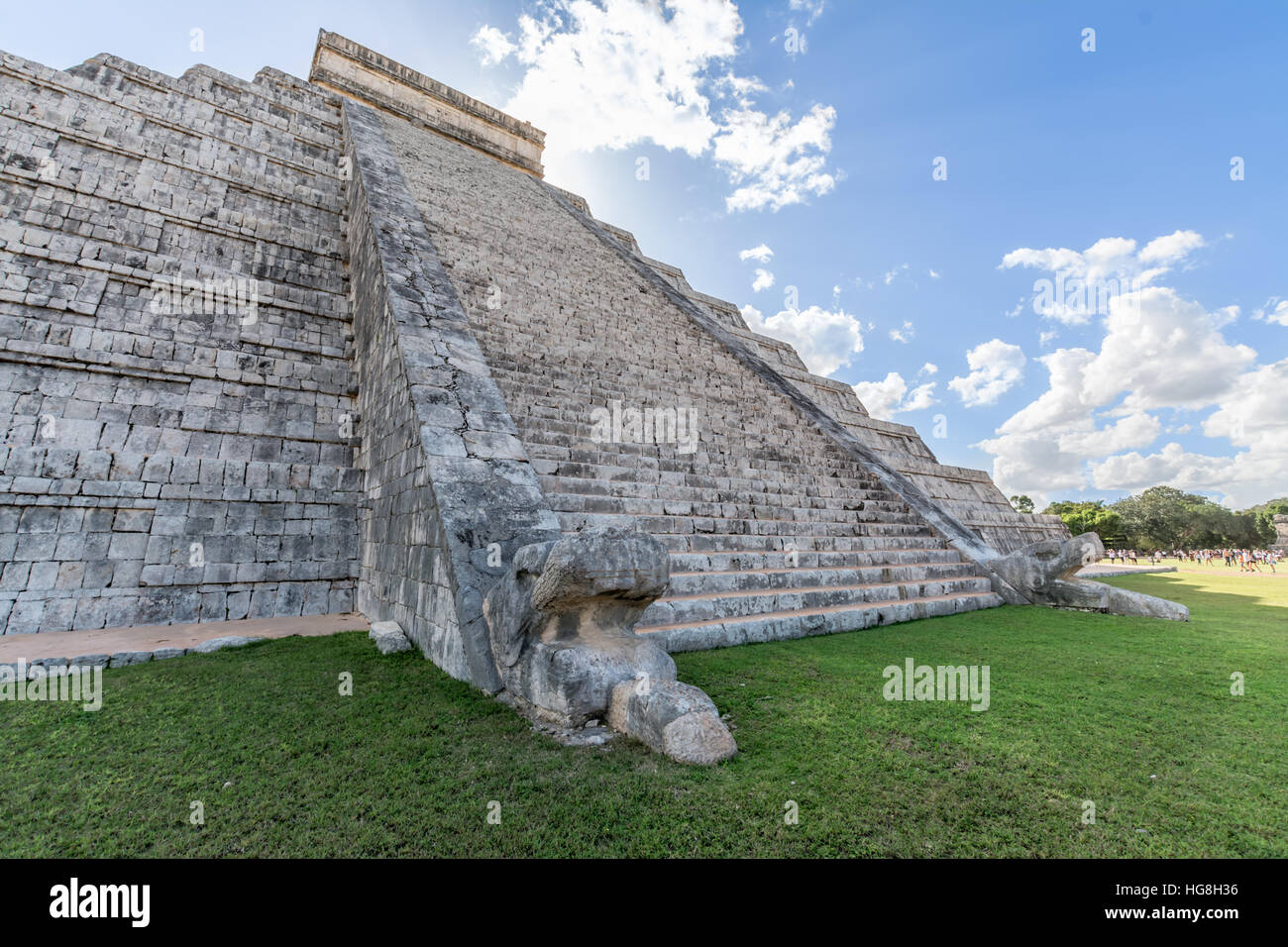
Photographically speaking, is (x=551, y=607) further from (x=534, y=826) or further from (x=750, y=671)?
(x=750, y=671)

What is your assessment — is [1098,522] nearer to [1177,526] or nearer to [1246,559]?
[1177,526]

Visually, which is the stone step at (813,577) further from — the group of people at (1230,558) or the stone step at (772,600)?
the group of people at (1230,558)

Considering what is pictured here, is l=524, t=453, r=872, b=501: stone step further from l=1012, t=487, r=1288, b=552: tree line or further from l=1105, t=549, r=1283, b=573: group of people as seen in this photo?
l=1012, t=487, r=1288, b=552: tree line

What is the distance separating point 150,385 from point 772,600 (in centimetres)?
802

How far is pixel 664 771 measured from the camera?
267cm

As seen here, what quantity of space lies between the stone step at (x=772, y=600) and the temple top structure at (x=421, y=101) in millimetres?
19828

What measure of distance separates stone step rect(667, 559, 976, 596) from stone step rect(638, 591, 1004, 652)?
38 cm

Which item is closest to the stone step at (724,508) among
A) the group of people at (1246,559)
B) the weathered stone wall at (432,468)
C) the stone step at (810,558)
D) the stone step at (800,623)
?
the stone step at (810,558)

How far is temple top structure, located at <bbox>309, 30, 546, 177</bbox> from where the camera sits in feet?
55.5

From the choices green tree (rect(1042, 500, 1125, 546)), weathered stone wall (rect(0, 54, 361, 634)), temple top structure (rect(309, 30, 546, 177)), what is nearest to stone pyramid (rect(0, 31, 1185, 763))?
weathered stone wall (rect(0, 54, 361, 634))
